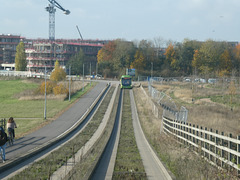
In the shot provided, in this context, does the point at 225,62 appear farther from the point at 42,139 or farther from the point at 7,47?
the point at 7,47

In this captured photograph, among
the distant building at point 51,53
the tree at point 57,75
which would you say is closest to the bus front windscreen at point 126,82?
the tree at point 57,75

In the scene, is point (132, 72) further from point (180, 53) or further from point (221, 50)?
point (221, 50)

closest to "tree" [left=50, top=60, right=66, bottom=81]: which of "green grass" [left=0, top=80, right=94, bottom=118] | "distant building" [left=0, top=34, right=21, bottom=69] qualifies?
"green grass" [left=0, top=80, right=94, bottom=118]

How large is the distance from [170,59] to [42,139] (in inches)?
3814

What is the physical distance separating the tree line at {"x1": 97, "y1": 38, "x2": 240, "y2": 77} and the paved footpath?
4927 cm

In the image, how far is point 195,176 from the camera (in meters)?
10.0

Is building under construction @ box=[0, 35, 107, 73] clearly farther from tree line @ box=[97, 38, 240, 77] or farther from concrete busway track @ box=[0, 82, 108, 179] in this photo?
concrete busway track @ box=[0, 82, 108, 179]

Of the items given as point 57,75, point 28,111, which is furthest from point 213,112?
point 57,75

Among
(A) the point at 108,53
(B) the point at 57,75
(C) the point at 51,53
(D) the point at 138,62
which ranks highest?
(C) the point at 51,53

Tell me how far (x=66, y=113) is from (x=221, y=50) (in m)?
77.9

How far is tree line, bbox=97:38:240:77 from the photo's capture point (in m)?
108

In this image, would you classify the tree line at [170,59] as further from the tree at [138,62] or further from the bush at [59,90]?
the bush at [59,90]

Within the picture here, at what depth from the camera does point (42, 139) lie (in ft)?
90.1

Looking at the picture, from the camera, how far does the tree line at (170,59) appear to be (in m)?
108
